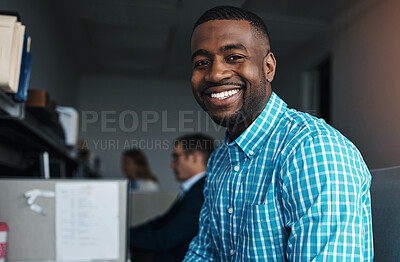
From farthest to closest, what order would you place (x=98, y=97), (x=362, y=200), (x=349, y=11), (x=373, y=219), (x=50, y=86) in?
1. (x=98, y=97)
2. (x=50, y=86)
3. (x=349, y=11)
4. (x=373, y=219)
5. (x=362, y=200)

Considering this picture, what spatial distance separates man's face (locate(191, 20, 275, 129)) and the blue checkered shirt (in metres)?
0.07

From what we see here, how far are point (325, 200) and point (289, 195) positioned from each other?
74 mm

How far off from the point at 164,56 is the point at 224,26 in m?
3.34

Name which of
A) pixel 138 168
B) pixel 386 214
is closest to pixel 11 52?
pixel 386 214

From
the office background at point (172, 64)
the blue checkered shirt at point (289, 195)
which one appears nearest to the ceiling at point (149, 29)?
the office background at point (172, 64)

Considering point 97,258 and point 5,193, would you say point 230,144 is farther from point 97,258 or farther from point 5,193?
point 5,193

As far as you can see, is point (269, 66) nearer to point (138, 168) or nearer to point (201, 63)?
point (201, 63)

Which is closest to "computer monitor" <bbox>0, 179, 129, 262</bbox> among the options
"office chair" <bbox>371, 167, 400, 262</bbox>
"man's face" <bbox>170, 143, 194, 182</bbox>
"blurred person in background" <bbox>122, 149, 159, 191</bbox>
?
"office chair" <bbox>371, 167, 400, 262</bbox>

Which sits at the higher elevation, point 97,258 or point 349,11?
point 349,11

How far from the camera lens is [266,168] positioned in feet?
2.55

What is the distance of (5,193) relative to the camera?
1082mm

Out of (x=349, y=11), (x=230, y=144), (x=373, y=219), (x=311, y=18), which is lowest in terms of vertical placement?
(x=373, y=219)

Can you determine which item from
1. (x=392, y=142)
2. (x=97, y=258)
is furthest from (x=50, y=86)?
(x=392, y=142)

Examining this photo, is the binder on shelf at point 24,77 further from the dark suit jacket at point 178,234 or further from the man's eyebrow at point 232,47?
the dark suit jacket at point 178,234
